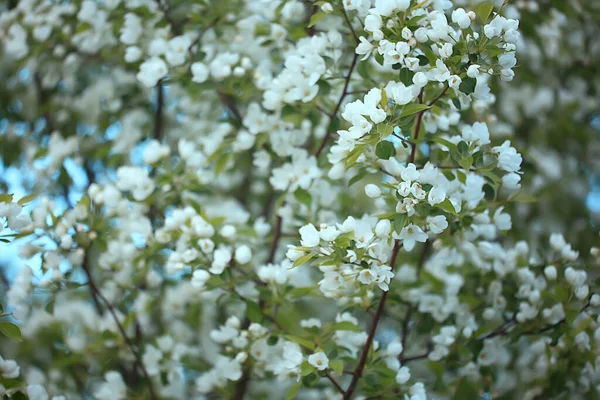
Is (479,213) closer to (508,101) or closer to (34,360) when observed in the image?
(508,101)

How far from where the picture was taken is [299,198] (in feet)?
7.29

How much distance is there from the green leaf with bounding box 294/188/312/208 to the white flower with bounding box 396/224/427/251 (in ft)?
1.93

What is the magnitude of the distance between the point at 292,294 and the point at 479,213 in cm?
65

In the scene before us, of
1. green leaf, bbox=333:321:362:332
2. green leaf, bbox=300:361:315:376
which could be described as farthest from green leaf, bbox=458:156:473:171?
green leaf, bbox=300:361:315:376

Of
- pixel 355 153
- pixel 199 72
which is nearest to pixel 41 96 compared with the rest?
pixel 199 72

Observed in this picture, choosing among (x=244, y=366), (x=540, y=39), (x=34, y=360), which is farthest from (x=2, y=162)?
(x=540, y=39)

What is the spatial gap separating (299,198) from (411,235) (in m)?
0.62

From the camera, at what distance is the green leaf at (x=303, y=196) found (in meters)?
2.21

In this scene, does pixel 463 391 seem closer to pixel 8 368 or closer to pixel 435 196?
pixel 435 196

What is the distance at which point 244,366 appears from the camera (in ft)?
7.45

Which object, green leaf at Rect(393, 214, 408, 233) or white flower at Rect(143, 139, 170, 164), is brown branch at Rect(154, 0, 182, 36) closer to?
white flower at Rect(143, 139, 170, 164)

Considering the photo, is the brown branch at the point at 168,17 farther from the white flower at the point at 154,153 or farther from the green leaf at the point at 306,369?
the green leaf at the point at 306,369

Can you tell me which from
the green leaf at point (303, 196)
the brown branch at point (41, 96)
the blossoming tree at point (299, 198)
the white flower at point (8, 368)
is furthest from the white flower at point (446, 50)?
the brown branch at point (41, 96)

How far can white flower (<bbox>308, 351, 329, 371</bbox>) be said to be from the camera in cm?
182
